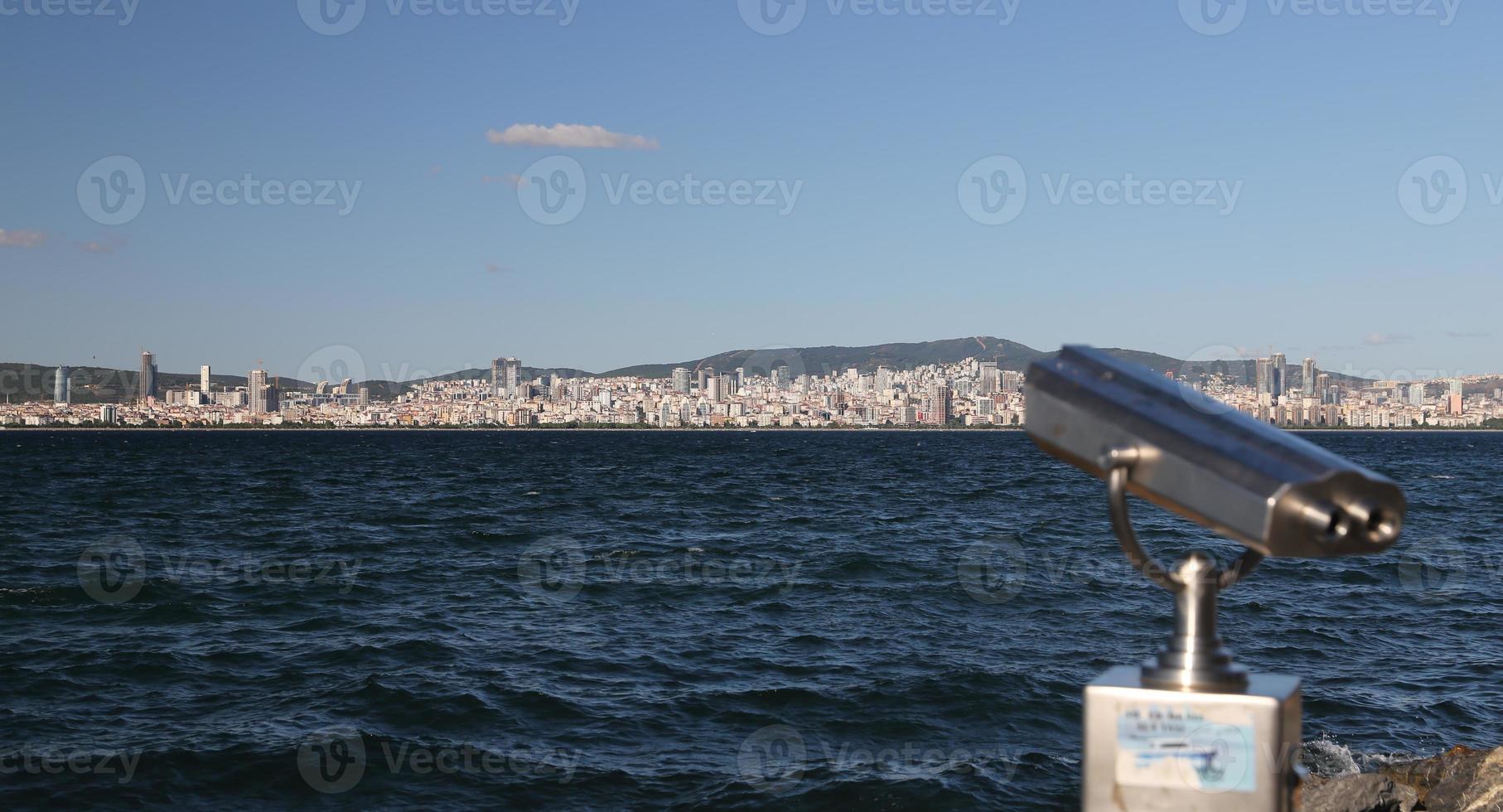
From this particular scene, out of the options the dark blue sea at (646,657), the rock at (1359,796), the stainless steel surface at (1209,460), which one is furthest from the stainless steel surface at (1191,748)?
the dark blue sea at (646,657)

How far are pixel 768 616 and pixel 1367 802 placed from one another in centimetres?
1238

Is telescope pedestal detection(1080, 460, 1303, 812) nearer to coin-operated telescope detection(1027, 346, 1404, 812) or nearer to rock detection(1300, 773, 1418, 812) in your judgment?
coin-operated telescope detection(1027, 346, 1404, 812)

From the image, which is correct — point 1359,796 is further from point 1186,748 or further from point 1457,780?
point 1186,748

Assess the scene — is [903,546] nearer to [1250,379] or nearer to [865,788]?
[865,788]

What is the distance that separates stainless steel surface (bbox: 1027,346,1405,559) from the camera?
1.66m

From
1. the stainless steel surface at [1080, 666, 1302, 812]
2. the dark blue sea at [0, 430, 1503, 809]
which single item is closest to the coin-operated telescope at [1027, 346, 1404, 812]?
the stainless steel surface at [1080, 666, 1302, 812]

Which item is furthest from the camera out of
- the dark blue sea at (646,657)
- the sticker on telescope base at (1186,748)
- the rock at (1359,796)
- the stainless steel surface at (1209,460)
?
the dark blue sea at (646,657)

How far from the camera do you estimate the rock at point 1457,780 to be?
29.7 ft

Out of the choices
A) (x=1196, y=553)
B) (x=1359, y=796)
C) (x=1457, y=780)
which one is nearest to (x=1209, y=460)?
(x=1196, y=553)

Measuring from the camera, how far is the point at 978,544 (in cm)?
3362

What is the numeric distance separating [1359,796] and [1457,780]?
1237 millimetres

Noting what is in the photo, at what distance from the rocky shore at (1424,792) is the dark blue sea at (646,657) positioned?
2239mm

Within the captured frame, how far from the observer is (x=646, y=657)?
17.4m

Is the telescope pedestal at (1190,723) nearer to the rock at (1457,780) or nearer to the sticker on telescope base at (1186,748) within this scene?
the sticker on telescope base at (1186,748)
